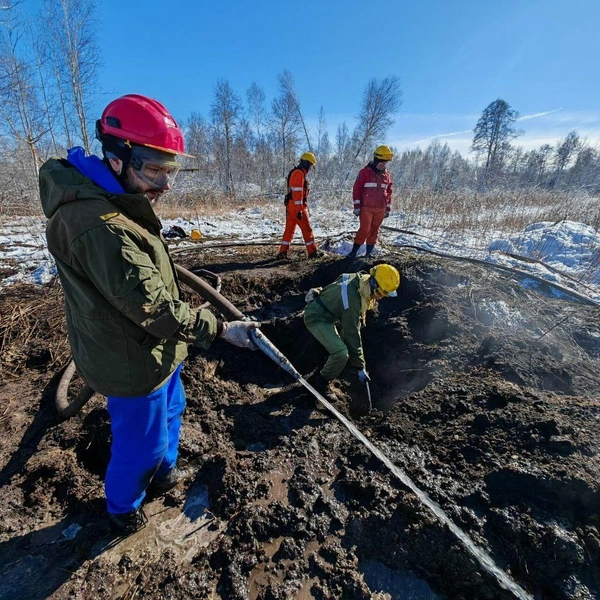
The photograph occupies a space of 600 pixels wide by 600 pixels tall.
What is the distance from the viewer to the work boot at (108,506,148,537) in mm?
1961

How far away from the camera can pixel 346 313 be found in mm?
3676

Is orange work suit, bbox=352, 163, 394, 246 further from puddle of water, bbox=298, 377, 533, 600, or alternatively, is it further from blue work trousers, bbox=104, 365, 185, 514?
blue work trousers, bbox=104, 365, 185, 514

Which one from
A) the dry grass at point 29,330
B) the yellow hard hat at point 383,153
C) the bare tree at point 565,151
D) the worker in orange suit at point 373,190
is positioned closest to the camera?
the dry grass at point 29,330

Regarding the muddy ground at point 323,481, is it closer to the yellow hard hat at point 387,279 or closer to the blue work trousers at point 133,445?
the blue work trousers at point 133,445

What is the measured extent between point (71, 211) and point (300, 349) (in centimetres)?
362

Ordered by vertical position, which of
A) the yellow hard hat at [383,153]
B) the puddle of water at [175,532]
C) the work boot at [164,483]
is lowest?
the puddle of water at [175,532]

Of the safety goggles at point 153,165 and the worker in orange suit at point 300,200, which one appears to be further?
the worker in orange suit at point 300,200

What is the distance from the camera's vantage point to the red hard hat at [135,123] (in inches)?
55.8

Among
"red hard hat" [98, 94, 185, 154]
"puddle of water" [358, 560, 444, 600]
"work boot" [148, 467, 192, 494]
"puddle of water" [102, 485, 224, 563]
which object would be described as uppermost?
"red hard hat" [98, 94, 185, 154]

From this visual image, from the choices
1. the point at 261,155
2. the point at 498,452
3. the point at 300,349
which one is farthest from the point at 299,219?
the point at 261,155

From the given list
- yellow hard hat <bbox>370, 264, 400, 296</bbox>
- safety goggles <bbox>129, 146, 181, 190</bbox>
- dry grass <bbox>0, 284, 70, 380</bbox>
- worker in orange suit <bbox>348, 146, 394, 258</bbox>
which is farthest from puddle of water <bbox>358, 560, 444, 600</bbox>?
worker in orange suit <bbox>348, 146, 394, 258</bbox>

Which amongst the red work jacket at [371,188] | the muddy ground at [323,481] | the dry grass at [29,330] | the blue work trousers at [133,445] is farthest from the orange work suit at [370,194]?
the blue work trousers at [133,445]

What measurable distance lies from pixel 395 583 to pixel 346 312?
231 cm

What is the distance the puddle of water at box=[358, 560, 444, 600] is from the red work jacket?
18.1 feet
